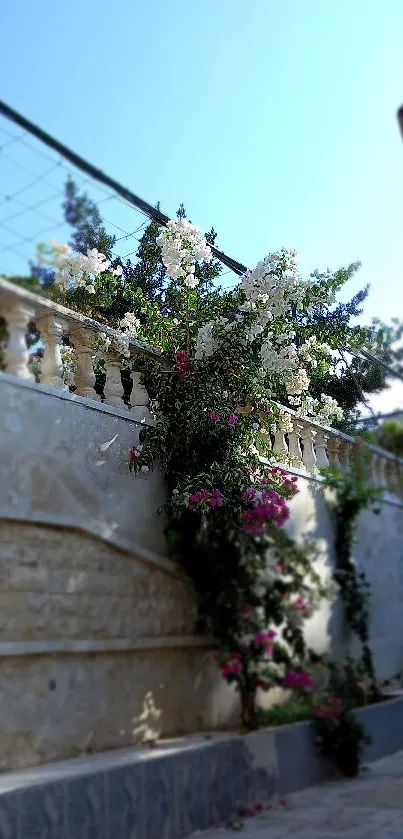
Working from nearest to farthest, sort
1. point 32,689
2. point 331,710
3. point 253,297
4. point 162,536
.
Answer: point 32,689
point 162,536
point 331,710
point 253,297

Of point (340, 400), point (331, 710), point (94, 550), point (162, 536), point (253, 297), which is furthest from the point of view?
point (340, 400)

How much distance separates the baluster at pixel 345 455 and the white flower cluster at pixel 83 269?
1.94m

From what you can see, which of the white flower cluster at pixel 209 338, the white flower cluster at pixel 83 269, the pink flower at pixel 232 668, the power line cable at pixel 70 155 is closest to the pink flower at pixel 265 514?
the pink flower at pixel 232 668

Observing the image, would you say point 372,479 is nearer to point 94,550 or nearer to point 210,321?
point 210,321

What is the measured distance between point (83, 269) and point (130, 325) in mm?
486

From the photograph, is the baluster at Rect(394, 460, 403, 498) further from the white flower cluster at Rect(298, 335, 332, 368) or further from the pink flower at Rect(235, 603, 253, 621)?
the pink flower at Rect(235, 603, 253, 621)

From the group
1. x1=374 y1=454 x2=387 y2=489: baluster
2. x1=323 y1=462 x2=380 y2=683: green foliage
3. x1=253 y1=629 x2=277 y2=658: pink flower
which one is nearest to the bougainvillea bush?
x1=253 y1=629 x2=277 y2=658: pink flower

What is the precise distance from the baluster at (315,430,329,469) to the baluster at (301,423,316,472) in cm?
3

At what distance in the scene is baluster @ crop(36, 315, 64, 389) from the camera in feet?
12.4

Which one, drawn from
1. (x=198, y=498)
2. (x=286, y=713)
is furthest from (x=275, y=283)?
(x=286, y=713)

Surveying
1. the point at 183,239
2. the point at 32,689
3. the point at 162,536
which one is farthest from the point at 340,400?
the point at 32,689

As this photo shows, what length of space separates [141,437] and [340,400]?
202 centimetres

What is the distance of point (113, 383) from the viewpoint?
14.1 ft

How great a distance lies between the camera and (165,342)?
4801 millimetres
